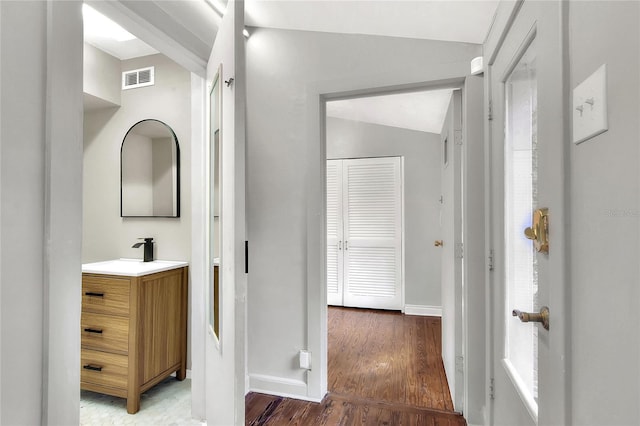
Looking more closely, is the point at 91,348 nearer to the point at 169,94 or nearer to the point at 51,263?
the point at 51,263

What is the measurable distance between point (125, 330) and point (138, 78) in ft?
5.92

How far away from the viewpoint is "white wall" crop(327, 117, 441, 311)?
4.07m

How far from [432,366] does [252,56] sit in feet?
8.76

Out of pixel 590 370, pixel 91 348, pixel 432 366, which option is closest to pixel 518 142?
pixel 590 370

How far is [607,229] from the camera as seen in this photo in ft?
2.06

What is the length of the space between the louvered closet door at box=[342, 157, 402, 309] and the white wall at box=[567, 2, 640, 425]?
3.43m

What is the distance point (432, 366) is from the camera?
2617 millimetres

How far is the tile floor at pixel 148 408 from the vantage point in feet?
6.30

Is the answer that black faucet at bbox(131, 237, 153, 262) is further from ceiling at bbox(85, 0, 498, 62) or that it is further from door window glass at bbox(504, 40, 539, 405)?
door window glass at bbox(504, 40, 539, 405)

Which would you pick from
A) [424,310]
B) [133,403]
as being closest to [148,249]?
[133,403]

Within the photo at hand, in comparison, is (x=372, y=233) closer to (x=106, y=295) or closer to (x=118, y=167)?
(x=118, y=167)

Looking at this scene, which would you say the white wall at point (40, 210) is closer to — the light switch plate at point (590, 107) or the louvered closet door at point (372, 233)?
the light switch plate at point (590, 107)

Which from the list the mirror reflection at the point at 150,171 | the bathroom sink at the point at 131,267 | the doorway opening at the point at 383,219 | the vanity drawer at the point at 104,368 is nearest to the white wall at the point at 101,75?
the mirror reflection at the point at 150,171

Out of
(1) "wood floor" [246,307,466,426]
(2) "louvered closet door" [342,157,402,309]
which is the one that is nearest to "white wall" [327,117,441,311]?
(2) "louvered closet door" [342,157,402,309]
